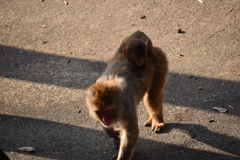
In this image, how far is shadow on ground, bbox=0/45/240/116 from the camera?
19.8 feet

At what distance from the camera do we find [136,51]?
16.8ft

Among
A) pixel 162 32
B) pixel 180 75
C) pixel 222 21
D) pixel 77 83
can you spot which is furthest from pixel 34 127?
pixel 222 21

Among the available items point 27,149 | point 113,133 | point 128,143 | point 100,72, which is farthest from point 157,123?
point 27,149

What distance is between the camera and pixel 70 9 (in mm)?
8977

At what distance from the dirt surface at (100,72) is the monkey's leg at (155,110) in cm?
14

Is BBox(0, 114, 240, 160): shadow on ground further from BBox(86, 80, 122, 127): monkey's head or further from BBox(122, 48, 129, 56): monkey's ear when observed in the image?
BBox(122, 48, 129, 56): monkey's ear

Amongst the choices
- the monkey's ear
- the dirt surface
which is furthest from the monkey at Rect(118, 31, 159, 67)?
the dirt surface

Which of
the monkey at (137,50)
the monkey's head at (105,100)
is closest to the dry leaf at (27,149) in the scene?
the monkey's head at (105,100)

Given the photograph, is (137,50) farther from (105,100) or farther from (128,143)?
(128,143)

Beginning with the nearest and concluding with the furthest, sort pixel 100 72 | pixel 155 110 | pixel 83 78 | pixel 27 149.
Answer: pixel 27 149 → pixel 155 110 → pixel 83 78 → pixel 100 72

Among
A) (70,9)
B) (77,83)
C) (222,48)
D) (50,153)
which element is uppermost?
(70,9)

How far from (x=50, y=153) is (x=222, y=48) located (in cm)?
436

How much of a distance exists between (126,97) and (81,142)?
125cm

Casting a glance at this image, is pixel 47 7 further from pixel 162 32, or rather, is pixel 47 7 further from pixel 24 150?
pixel 24 150
